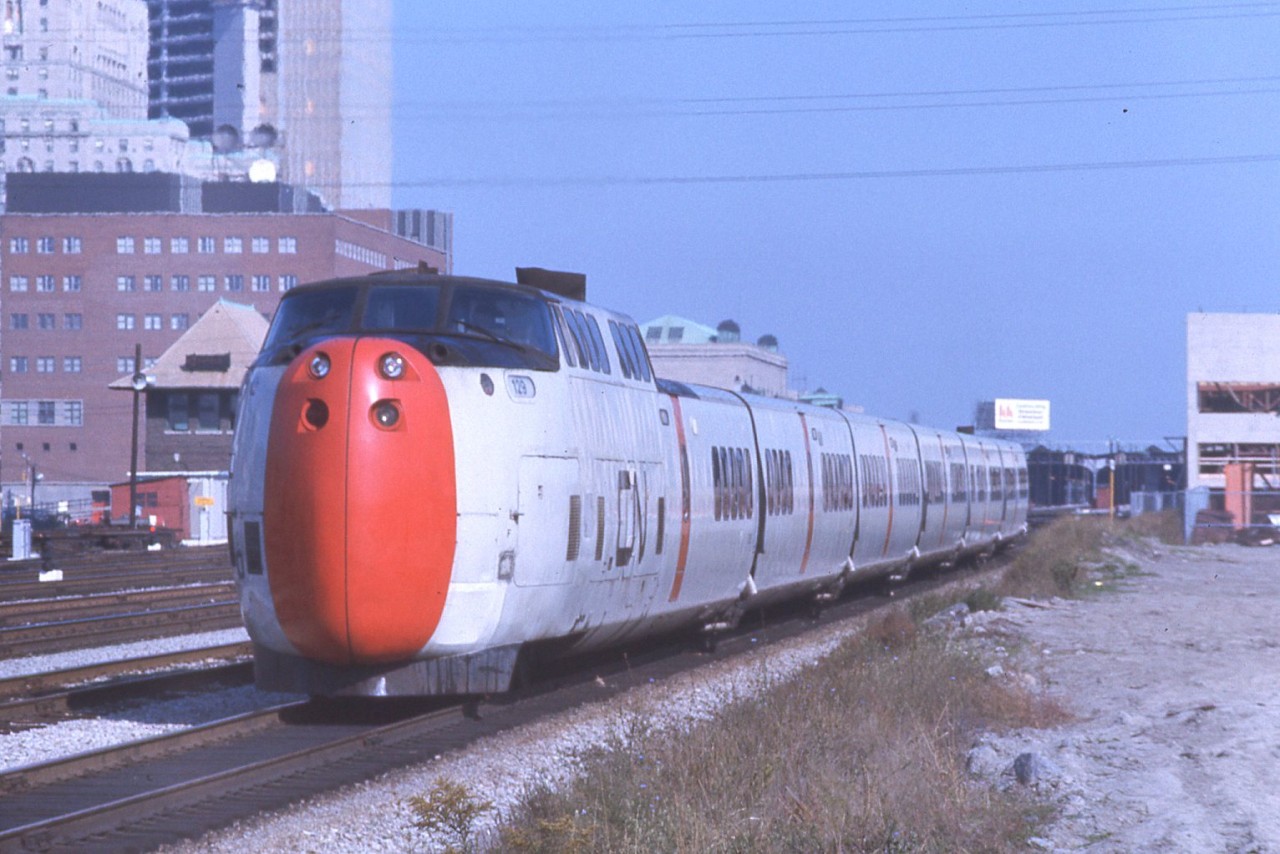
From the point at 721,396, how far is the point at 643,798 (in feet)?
35.5

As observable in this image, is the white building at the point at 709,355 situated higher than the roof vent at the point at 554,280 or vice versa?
the white building at the point at 709,355

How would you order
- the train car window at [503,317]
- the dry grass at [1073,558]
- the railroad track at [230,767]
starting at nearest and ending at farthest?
1. the railroad track at [230,767]
2. the train car window at [503,317]
3. the dry grass at [1073,558]

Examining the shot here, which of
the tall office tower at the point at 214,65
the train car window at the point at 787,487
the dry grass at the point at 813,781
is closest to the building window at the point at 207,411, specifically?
the train car window at the point at 787,487

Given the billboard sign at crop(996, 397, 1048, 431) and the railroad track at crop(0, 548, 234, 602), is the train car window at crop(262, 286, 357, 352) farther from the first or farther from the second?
the billboard sign at crop(996, 397, 1048, 431)

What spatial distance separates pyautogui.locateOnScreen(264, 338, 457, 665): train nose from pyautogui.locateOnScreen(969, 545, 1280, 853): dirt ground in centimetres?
392

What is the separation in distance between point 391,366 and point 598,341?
338 centimetres

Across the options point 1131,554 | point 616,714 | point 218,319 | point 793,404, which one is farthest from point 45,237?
point 616,714

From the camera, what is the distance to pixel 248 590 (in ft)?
37.0

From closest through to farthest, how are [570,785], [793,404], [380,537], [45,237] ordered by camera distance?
[570,785]
[380,537]
[793,404]
[45,237]

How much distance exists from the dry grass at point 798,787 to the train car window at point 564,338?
3088 millimetres

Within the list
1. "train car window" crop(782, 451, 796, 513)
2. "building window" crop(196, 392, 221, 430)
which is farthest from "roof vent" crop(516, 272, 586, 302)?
"building window" crop(196, 392, 221, 430)

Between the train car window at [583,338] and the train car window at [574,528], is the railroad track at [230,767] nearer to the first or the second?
the train car window at [574,528]

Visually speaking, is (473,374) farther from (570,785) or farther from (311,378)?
(570,785)

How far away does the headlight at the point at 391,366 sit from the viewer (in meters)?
10.8
